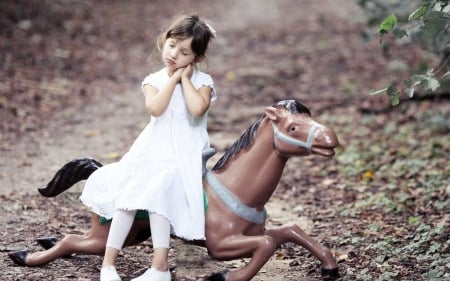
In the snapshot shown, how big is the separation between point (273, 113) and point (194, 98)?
454 millimetres

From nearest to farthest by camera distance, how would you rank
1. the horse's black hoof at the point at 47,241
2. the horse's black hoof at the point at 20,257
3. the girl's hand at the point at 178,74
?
the girl's hand at the point at 178,74 < the horse's black hoof at the point at 20,257 < the horse's black hoof at the point at 47,241

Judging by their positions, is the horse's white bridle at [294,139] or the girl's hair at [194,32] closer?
the horse's white bridle at [294,139]

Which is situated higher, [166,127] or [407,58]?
[407,58]

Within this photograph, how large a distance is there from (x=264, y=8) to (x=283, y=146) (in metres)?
15.3

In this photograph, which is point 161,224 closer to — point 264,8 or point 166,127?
point 166,127

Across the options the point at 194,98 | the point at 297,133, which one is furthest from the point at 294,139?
the point at 194,98

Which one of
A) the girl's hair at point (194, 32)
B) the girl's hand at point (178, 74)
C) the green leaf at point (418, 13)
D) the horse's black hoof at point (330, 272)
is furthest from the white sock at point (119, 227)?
the green leaf at point (418, 13)

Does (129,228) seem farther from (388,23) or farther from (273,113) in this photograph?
(388,23)

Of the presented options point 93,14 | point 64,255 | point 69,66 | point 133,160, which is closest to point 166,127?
point 133,160

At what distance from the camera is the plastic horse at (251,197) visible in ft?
13.7

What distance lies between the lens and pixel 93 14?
15.7 m

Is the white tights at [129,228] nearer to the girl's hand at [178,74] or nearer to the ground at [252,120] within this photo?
the ground at [252,120]

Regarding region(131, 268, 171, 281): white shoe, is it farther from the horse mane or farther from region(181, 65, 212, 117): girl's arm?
region(181, 65, 212, 117): girl's arm

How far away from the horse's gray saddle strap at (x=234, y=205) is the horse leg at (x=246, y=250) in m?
0.13
